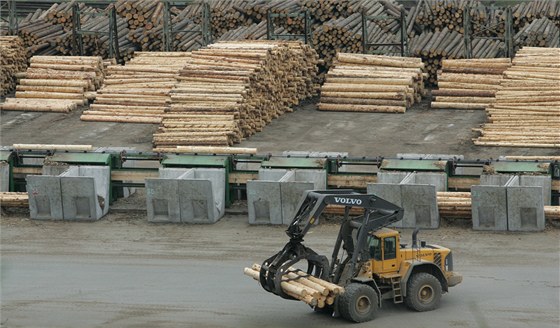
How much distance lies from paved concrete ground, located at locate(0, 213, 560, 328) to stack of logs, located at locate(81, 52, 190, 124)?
34.9 ft

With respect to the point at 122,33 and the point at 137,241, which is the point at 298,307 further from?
the point at 122,33

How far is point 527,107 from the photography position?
128ft

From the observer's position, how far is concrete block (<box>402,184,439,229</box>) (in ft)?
95.9

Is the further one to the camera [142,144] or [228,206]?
[142,144]

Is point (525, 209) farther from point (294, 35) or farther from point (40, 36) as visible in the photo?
point (40, 36)

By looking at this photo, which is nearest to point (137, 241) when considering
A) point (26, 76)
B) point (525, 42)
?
point (26, 76)

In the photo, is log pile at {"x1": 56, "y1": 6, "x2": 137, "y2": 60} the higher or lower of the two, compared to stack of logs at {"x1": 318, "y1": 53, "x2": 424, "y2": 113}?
higher

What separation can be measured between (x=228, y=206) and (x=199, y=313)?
8.55 m

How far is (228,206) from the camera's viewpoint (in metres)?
31.6

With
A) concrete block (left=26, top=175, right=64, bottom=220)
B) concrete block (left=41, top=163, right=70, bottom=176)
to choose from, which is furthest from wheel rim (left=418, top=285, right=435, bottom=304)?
concrete block (left=41, top=163, right=70, bottom=176)

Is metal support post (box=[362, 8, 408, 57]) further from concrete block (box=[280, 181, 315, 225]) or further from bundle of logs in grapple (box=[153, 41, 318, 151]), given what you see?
concrete block (box=[280, 181, 315, 225])

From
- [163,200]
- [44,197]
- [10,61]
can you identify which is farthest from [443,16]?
[44,197]

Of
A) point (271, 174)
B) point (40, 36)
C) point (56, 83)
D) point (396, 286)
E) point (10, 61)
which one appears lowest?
point (396, 286)

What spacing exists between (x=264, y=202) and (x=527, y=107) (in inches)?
460
